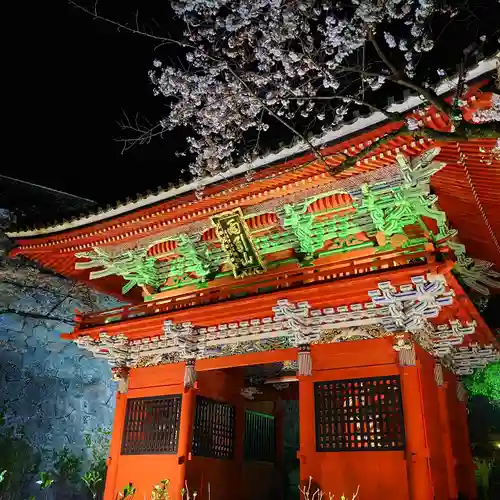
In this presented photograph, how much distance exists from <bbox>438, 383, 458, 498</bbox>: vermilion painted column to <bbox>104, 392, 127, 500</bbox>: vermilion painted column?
26.3 feet

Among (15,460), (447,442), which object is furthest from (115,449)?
(15,460)

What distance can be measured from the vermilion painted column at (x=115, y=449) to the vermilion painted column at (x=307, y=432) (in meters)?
5.38

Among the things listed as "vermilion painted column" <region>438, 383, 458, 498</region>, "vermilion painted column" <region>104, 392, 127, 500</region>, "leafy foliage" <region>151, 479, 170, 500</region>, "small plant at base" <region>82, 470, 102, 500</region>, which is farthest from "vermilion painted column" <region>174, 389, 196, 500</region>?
"small plant at base" <region>82, 470, 102, 500</region>

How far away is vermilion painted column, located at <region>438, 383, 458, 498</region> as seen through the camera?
398 inches

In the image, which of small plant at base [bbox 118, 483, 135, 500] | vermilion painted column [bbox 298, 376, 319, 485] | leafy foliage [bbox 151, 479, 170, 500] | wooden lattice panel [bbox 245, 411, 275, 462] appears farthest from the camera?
wooden lattice panel [bbox 245, 411, 275, 462]

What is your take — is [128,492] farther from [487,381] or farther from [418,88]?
[487,381]

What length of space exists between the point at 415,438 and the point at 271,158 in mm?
6019

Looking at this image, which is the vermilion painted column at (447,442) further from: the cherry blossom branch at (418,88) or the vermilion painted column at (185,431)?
the cherry blossom branch at (418,88)

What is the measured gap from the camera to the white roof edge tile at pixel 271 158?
6.66 meters

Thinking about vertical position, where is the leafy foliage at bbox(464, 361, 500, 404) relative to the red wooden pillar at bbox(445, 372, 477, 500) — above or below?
above

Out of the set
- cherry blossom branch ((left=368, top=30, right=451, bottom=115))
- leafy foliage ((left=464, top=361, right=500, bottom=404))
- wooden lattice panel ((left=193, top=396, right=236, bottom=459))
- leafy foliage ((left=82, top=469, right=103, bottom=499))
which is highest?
cherry blossom branch ((left=368, top=30, right=451, bottom=115))

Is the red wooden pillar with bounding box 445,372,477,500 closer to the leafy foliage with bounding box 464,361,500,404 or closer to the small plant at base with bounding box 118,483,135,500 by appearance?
the leafy foliage with bounding box 464,361,500,404

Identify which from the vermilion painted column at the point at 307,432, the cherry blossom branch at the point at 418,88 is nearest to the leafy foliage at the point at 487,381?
the vermilion painted column at the point at 307,432

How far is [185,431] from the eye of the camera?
10898 millimetres
